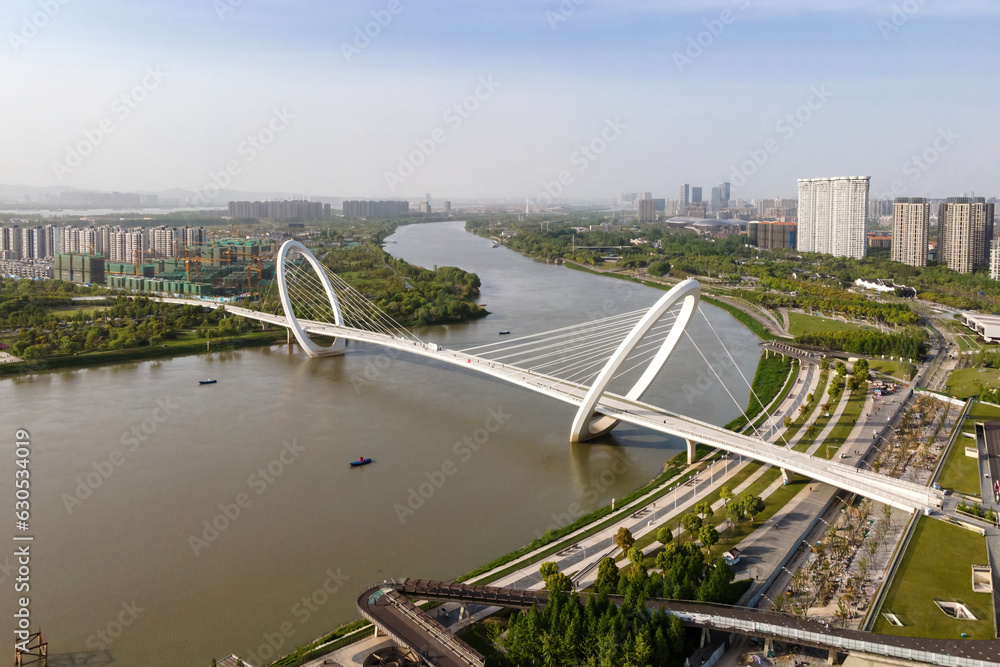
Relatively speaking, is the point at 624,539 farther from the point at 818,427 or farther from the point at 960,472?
the point at 818,427

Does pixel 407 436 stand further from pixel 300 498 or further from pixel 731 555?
pixel 731 555

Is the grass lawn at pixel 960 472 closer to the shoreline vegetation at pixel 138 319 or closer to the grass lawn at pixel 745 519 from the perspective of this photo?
the grass lawn at pixel 745 519

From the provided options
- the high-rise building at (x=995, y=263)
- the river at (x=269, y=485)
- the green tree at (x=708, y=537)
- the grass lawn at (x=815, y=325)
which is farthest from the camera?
the high-rise building at (x=995, y=263)

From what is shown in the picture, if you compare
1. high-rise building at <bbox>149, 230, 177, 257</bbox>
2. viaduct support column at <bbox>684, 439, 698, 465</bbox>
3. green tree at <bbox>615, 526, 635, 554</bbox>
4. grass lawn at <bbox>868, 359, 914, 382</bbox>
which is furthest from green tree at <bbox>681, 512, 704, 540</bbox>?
high-rise building at <bbox>149, 230, 177, 257</bbox>

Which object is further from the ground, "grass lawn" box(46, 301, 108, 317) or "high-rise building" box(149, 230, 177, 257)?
"high-rise building" box(149, 230, 177, 257)

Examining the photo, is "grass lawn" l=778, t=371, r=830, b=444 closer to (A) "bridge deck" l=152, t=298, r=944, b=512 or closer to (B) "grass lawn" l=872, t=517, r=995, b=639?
(A) "bridge deck" l=152, t=298, r=944, b=512

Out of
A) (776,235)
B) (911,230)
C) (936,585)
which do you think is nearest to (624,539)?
(936,585)

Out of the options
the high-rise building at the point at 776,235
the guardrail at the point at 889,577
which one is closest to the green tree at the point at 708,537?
the guardrail at the point at 889,577
